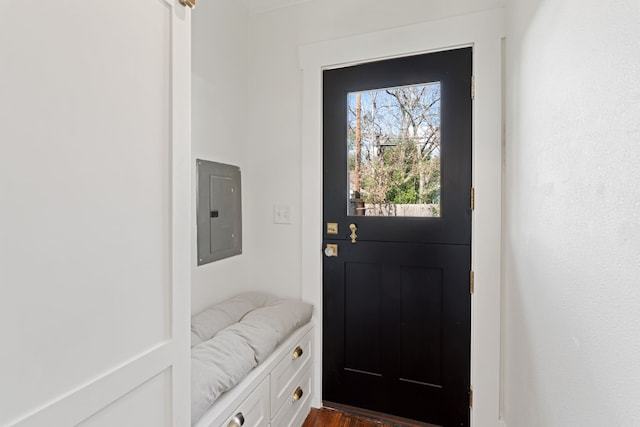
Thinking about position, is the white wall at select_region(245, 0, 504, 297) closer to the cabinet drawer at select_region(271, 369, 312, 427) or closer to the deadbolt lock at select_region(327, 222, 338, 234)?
the deadbolt lock at select_region(327, 222, 338, 234)

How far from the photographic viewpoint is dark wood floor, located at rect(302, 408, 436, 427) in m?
1.70

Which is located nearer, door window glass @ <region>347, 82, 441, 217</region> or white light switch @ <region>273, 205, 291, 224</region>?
door window glass @ <region>347, 82, 441, 217</region>

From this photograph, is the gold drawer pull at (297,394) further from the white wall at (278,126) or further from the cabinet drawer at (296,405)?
the white wall at (278,126)

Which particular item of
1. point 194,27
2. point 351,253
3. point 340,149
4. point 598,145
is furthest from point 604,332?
point 194,27

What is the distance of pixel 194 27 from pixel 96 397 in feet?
5.47

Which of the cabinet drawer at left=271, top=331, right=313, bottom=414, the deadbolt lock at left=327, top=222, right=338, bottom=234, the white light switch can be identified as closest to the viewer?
the cabinet drawer at left=271, top=331, right=313, bottom=414

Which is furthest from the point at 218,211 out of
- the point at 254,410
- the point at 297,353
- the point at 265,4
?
the point at 265,4

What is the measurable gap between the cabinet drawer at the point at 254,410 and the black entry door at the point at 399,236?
0.59 meters

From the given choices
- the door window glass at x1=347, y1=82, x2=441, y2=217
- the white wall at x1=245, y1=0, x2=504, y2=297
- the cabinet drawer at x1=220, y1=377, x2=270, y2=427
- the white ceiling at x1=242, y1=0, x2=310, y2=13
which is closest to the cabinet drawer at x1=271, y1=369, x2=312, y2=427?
the cabinet drawer at x1=220, y1=377, x2=270, y2=427

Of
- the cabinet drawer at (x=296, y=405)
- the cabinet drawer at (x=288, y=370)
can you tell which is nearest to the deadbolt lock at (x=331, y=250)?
the cabinet drawer at (x=288, y=370)

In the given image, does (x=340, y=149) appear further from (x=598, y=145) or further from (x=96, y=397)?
(x=96, y=397)

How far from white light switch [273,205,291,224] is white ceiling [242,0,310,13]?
128 cm

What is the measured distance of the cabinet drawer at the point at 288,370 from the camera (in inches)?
56.0

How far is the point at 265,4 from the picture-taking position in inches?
76.4
